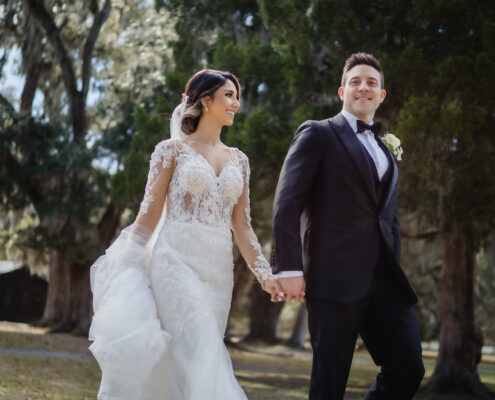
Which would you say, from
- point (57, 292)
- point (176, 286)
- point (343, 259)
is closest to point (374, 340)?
point (343, 259)

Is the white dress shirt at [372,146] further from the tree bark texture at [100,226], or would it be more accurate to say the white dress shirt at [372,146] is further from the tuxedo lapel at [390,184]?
the tree bark texture at [100,226]

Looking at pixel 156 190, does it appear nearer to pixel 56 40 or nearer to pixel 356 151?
pixel 356 151

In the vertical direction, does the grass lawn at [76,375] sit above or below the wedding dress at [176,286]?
below

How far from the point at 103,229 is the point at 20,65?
4950 mm

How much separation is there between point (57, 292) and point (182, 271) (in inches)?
786

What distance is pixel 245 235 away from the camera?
438 cm

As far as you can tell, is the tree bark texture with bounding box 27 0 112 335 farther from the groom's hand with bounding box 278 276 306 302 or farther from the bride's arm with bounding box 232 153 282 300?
the groom's hand with bounding box 278 276 306 302

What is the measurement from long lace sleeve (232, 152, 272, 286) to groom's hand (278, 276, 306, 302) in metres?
0.63

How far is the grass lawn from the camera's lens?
361 inches

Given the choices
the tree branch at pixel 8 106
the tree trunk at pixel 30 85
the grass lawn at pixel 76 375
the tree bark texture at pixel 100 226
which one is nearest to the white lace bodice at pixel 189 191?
the grass lawn at pixel 76 375

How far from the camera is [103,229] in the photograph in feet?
66.7

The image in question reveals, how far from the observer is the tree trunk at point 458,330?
11250 mm

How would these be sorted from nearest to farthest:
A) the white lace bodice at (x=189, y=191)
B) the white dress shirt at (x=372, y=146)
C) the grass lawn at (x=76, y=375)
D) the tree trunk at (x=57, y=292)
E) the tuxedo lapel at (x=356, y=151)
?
the tuxedo lapel at (x=356, y=151), the white dress shirt at (x=372, y=146), the white lace bodice at (x=189, y=191), the grass lawn at (x=76, y=375), the tree trunk at (x=57, y=292)

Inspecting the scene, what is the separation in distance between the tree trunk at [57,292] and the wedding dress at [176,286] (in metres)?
18.3
